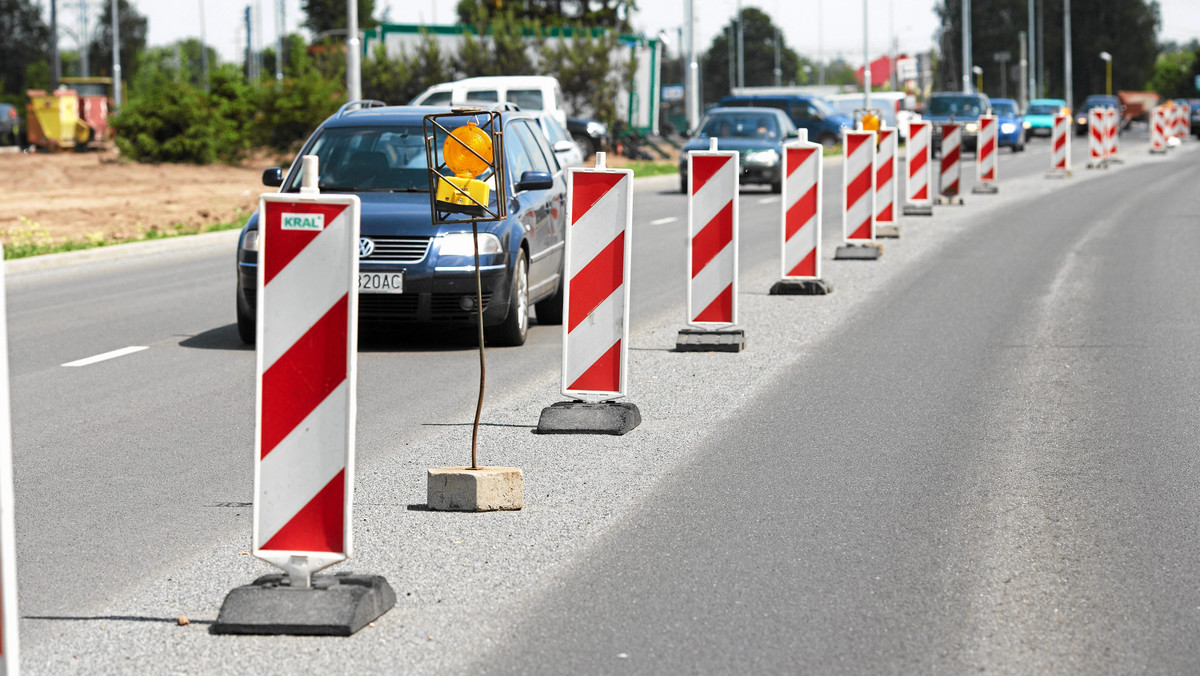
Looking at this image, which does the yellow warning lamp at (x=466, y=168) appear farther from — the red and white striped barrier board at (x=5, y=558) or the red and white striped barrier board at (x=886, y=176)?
the red and white striped barrier board at (x=886, y=176)

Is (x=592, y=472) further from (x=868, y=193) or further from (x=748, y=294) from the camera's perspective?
(x=868, y=193)

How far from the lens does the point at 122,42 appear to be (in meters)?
129

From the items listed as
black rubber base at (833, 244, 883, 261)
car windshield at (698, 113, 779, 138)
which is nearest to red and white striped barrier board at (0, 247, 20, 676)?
black rubber base at (833, 244, 883, 261)

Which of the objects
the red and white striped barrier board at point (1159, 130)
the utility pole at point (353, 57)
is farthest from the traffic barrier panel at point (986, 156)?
the red and white striped barrier board at point (1159, 130)

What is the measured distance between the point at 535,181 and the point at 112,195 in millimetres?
21702

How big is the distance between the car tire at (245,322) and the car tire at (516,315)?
1.55 meters

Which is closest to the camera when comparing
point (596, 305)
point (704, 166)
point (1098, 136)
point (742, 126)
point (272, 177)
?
point (596, 305)

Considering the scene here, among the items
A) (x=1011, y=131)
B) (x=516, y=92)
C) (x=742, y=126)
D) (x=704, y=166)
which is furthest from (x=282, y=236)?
(x=1011, y=131)

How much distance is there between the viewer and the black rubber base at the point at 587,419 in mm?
7379

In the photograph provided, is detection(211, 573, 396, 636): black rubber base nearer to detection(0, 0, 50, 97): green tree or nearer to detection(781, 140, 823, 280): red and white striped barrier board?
detection(781, 140, 823, 280): red and white striped barrier board

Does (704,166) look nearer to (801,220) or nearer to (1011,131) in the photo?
(801,220)

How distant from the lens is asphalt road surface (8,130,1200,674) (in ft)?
14.3

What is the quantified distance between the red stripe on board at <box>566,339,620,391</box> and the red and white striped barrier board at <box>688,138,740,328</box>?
2276 millimetres

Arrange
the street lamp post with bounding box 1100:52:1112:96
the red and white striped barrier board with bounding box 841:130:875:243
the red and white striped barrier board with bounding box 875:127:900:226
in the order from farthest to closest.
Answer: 1. the street lamp post with bounding box 1100:52:1112:96
2. the red and white striped barrier board with bounding box 875:127:900:226
3. the red and white striped barrier board with bounding box 841:130:875:243
